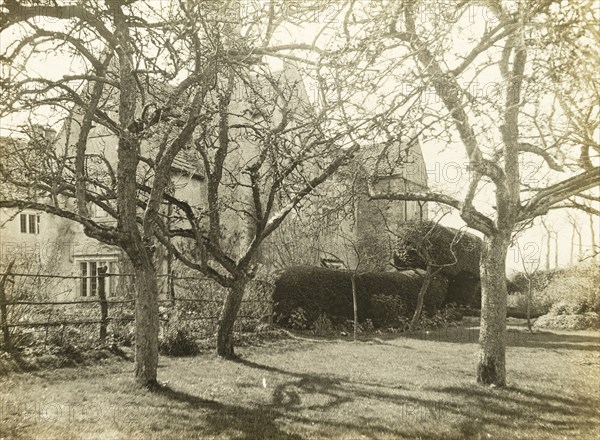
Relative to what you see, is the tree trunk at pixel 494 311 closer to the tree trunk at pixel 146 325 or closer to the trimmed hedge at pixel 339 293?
the tree trunk at pixel 146 325

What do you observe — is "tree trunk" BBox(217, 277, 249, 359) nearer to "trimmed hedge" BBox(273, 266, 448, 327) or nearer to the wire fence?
the wire fence

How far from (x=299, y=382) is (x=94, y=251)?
1536 cm

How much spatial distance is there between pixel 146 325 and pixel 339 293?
1189cm

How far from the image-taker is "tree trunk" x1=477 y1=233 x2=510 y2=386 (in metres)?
8.70

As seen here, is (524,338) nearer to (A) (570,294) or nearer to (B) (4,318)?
(A) (570,294)

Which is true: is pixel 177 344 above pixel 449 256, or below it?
below

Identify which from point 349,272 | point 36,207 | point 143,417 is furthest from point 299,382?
point 349,272

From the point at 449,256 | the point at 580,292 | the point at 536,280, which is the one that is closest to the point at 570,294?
the point at 580,292

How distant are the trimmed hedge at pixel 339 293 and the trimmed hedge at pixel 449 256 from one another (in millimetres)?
1512

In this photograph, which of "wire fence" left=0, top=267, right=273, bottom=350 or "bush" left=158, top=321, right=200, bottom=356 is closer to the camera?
"wire fence" left=0, top=267, right=273, bottom=350

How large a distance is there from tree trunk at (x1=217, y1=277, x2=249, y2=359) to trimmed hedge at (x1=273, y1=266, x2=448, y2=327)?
5832 mm

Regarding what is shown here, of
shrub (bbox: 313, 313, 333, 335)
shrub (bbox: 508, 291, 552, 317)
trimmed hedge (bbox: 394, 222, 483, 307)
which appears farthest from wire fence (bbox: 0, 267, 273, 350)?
shrub (bbox: 508, 291, 552, 317)

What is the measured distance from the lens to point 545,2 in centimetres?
568

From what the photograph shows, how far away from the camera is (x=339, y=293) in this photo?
19.1 meters
